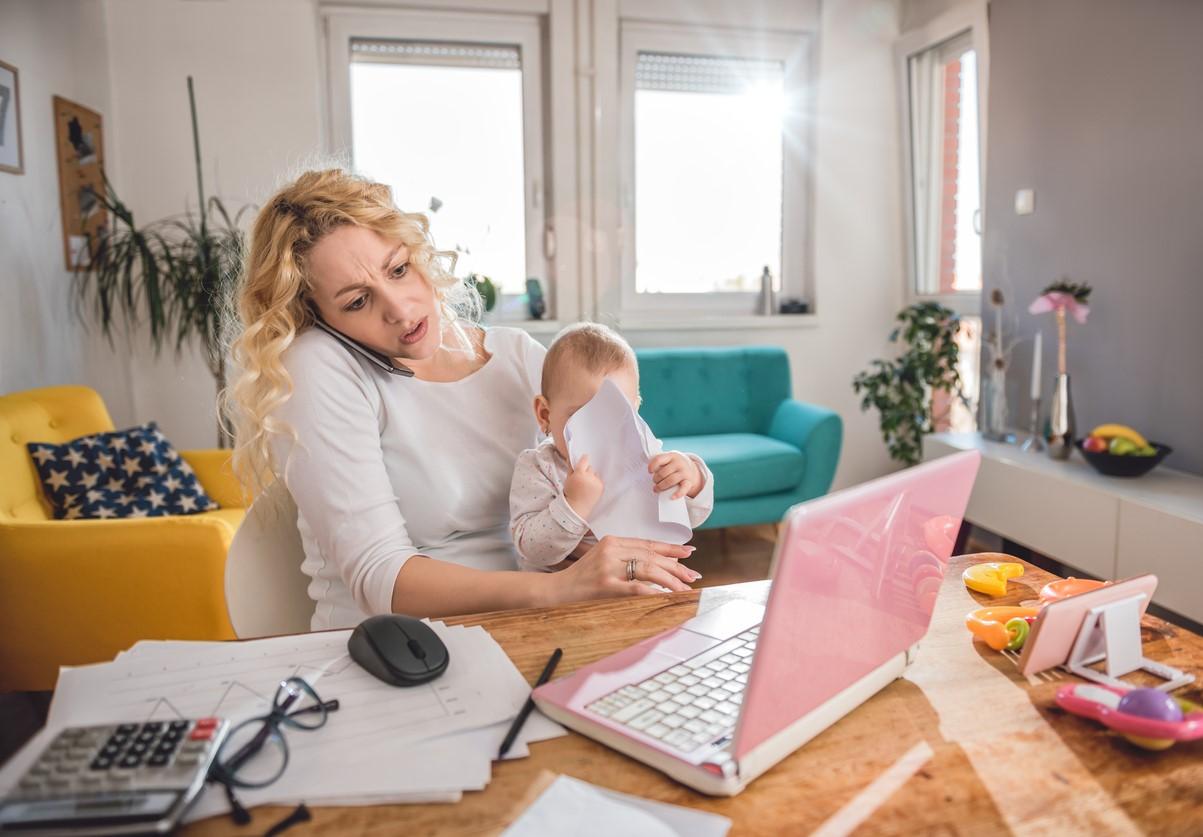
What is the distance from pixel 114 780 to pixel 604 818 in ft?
1.08

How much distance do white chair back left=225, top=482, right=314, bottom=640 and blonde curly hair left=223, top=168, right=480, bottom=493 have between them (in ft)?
0.18

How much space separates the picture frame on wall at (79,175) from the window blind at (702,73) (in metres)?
2.45

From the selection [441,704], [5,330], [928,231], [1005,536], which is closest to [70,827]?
[441,704]

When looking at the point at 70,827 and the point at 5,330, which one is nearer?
the point at 70,827

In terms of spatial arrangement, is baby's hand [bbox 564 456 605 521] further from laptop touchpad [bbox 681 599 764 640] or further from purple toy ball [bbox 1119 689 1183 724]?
purple toy ball [bbox 1119 689 1183 724]

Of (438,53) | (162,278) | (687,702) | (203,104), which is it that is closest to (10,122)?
(162,278)

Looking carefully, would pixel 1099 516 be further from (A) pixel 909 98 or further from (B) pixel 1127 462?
(A) pixel 909 98

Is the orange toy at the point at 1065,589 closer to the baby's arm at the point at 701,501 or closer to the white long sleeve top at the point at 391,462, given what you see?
the baby's arm at the point at 701,501

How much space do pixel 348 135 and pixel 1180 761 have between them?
3970 mm

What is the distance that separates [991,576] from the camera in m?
0.98

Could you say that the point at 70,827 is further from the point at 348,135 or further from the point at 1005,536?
the point at 348,135

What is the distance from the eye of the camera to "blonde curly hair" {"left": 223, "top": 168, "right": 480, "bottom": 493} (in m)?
1.09

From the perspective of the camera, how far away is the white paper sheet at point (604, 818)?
1.77ft

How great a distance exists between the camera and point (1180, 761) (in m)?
0.62
